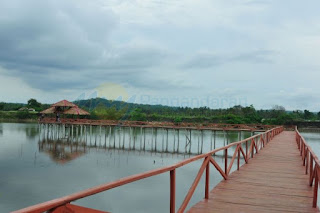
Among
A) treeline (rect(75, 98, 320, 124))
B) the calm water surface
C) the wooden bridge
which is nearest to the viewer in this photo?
the wooden bridge

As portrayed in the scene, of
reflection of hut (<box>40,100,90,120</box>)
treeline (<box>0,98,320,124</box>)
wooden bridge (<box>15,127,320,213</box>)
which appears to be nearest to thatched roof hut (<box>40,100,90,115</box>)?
reflection of hut (<box>40,100,90,120</box>)

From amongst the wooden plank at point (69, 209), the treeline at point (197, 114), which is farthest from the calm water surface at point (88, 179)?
the treeline at point (197, 114)

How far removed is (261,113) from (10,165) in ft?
215

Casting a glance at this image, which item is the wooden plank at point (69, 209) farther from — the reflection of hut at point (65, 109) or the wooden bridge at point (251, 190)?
the reflection of hut at point (65, 109)

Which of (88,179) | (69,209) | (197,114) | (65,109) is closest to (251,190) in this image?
(69,209)

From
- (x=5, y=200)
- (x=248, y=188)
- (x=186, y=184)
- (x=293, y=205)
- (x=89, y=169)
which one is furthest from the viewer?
(x=89, y=169)

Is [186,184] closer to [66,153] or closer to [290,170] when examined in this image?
[290,170]

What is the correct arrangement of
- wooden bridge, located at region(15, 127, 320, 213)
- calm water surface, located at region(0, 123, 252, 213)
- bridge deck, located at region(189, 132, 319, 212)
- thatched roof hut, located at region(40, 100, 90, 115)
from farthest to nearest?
thatched roof hut, located at region(40, 100, 90, 115)
calm water surface, located at region(0, 123, 252, 213)
bridge deck, located at region(189, 132, 319, 212)
wooden bridge, located at region(15, 127, 320, 213)

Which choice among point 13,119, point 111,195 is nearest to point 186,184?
point 111,195

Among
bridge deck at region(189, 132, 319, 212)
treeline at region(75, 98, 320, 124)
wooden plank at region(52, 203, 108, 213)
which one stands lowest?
bridge deck at region(189, 132, 319, 212)

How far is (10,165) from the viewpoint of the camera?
58.7 ft

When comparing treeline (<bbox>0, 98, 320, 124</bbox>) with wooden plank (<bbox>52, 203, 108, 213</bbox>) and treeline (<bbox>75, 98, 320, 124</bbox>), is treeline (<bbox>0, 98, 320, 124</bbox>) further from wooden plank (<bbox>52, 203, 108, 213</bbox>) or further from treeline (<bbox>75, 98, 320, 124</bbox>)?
wooden plank (<bbox>52, 203, 108, 213</bbox>)

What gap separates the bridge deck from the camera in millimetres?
4371

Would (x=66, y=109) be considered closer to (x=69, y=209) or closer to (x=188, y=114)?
(x=188, y=114)
